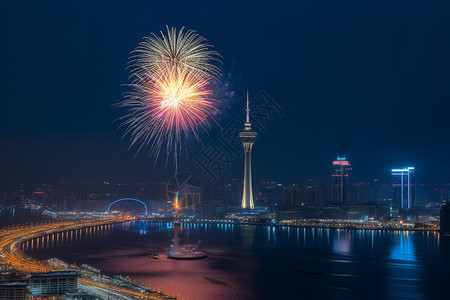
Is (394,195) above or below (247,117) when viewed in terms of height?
below

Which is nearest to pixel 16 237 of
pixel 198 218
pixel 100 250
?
pixel 100 250

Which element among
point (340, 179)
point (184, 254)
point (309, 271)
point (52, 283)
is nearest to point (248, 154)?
point (340, 179)

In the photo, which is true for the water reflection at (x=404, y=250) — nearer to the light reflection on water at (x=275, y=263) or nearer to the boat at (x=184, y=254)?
the light reflection on water at (x=275, y=263)

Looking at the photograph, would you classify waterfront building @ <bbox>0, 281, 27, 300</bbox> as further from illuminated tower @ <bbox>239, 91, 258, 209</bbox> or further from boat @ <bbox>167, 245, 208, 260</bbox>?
illuminated tower @ <bbox>239, 91, 258, 209</bbox>

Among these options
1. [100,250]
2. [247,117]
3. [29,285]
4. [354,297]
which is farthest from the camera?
[247,117]

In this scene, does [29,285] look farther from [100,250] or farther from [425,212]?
[425,212]

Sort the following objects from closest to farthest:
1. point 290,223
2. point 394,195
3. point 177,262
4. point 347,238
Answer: point 177,262, point 347,238, point 290,223, point 394,195

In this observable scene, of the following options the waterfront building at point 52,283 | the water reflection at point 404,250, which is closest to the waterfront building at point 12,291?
the waterfront building at point 52,283

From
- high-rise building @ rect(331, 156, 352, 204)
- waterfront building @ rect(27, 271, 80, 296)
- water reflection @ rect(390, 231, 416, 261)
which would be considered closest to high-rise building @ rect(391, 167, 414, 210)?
high-rise building @ rect(331, 156, 352, 204)

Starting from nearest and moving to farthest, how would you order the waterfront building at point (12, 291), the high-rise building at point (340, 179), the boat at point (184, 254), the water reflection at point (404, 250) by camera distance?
the waterfront building at point (12, 291), the boat at point (184, 254), the water reflection at point (404, 250), the high-rise building at point (340, 179)
